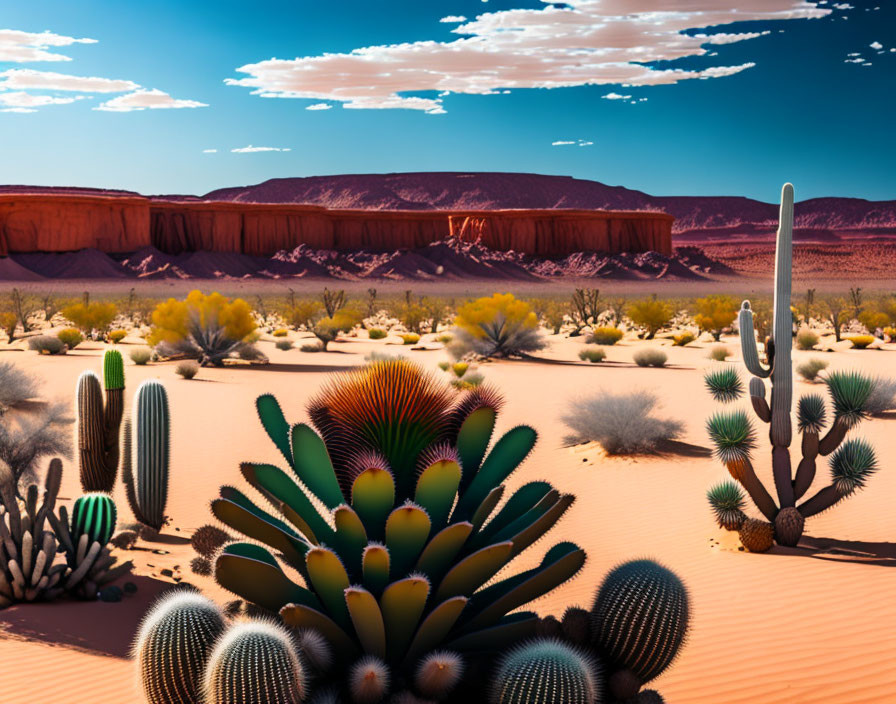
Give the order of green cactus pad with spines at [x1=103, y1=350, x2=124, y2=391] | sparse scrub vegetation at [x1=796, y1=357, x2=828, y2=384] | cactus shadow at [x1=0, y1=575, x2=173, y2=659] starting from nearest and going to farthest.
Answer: cactus shadow at [x1=0, y1=575, x2=173, y2=659]
green cactus pad with spines at [x1=103, y1=350, x2=124, y2=391]
sparse scrub vegetation at [x1=796, y1=357, x2=828, y2=384]

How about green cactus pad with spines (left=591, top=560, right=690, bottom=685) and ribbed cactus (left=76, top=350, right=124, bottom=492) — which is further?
ribbed cactus (left=76, top=350, right=124, bottom=492)

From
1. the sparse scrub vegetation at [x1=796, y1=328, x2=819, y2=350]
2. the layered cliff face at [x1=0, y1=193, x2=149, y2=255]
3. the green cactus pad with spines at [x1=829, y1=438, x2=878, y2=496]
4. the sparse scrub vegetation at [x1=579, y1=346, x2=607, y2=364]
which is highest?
the layered cliff face at [x1=0, y1=193, x2=149, y2=255]

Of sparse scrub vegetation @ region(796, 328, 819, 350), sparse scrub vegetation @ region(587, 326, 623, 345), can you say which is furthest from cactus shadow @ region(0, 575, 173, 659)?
sparse scrub vegetation @ region(587, 326, 623, 345)

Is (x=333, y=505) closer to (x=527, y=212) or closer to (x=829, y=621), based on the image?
(x=829, y=621)

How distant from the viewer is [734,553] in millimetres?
8281

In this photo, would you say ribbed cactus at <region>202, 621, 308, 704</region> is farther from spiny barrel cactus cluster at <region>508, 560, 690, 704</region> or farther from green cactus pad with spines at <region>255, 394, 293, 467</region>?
green cactus pad with spines at <region>255, 394, 293, 467</region>

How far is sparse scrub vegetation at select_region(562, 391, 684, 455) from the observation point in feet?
42.5

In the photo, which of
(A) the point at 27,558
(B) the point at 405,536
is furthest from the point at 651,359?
(B) the point at 405,536

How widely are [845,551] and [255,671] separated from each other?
6.68 m

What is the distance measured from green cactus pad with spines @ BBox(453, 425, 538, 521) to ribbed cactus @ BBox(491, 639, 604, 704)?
679 mm

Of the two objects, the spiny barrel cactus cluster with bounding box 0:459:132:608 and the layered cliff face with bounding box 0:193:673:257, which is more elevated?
the layered cliff face with bounding box 0:193:673:257

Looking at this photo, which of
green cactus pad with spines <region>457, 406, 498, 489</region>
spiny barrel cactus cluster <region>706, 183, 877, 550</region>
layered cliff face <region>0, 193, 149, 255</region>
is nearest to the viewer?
green cactus pad with spines <region>457, 406, 498, 489</region>

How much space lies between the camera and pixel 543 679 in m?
3.33

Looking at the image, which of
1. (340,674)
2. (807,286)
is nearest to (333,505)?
(340,674)
